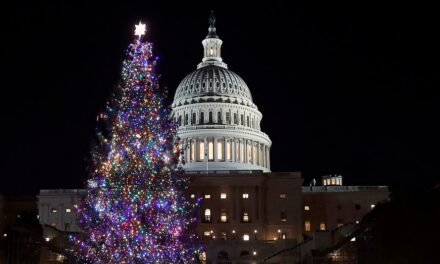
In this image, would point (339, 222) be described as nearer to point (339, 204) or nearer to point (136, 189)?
point (339, 204)

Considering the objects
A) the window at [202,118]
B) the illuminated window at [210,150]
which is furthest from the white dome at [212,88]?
the illuminated window at [210,150]

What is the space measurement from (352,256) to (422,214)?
14987 millimetres

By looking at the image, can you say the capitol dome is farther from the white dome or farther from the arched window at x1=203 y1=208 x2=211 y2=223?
the arched window at x1=203 y1=208 x2=211 y2=223

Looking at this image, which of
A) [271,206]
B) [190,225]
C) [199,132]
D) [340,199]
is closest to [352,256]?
[190,225]

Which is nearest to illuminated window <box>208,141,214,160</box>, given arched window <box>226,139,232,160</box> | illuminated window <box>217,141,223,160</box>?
illuminated window <box>217,141,223,160</box>

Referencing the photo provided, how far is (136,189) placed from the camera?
41.3 meters

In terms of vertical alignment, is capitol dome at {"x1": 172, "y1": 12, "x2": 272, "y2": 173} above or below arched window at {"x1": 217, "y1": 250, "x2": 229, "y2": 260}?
above

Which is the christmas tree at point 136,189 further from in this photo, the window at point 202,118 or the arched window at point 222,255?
the window at point 202,118

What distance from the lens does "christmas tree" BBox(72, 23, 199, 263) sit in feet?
134

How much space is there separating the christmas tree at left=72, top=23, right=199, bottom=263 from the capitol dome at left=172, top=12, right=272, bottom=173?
72.4 m

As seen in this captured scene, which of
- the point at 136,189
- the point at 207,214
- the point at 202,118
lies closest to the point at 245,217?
the point at 207,214

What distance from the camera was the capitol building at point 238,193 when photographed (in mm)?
86375

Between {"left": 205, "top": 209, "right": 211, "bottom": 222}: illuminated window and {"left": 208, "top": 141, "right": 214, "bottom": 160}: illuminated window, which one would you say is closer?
{"left": 205, "top": 209, "right": 211, "bottom": 222}: illuminated window

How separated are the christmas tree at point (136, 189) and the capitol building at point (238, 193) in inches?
1437
